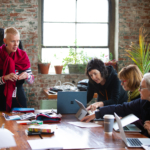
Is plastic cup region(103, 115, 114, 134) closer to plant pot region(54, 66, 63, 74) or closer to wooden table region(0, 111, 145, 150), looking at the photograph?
wooden table region(0, 111, 145, 150)

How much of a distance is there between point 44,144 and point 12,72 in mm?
1652

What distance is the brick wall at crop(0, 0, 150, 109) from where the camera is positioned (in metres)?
4.56

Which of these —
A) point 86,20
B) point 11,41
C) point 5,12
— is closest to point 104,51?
point 86,20

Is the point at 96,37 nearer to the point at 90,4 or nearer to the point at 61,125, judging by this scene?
the point at 90,4

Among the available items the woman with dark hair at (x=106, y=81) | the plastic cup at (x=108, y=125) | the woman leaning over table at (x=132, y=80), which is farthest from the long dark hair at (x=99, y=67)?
the plastic cup at (x=108, y=125)

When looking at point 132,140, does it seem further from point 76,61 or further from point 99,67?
point 76,61

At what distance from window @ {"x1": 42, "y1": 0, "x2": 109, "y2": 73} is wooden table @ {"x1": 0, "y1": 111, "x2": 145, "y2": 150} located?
313 cm

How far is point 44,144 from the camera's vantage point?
4.63ft

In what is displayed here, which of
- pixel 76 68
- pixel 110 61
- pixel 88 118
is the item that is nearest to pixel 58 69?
pixel 76 68

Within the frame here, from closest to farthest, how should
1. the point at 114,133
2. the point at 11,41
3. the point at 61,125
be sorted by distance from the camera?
the point at 114,133 → the point at 61,125 → the point at 11,41

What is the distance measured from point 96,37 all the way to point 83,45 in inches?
14.3

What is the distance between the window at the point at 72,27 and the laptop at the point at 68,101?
8.20ft

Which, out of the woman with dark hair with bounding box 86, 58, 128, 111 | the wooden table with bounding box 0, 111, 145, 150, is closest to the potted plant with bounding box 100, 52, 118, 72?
the woman with dark hair with bounding box 86, 58, 128, 111

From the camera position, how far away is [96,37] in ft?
16.8
